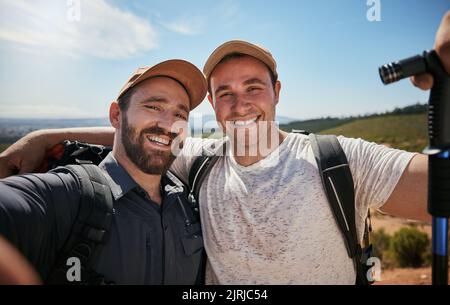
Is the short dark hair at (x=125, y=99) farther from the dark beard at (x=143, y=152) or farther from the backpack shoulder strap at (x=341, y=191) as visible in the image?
the backpack shoulder strap at (x=341, y=191)

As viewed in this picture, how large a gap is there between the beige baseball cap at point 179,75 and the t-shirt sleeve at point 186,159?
50 centimetres

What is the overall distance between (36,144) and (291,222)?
2328mm

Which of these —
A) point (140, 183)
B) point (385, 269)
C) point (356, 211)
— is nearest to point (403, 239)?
point (385, 269)

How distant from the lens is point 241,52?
2.79m

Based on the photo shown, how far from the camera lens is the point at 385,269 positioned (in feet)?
38.2

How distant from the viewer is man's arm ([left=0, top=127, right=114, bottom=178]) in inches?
94.3

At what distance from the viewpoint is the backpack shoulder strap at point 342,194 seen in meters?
2.12

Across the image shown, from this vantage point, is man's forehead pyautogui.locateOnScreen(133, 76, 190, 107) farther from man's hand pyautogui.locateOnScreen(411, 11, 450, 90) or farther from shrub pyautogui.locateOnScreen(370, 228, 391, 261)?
shrub pyautogui.locateOnScreen(370, 228, 391, 261)

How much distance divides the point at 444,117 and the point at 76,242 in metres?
2.05

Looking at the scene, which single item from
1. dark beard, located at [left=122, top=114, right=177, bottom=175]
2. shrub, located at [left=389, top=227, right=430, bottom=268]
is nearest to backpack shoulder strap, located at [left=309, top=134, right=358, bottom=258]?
dark beard, located at [left=122, top=114, right=177, bottom=175]

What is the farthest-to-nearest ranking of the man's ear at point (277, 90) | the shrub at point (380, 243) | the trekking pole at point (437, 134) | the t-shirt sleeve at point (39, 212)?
the shrub at point (380, 243) < the man's ear at point (277, 90) < the t-shirt sleeve at point (39, 212) < the trekking pole at point (437, 134)

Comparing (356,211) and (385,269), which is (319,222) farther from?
(385,269)

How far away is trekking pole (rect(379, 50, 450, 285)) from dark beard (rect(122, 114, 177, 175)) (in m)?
1.75

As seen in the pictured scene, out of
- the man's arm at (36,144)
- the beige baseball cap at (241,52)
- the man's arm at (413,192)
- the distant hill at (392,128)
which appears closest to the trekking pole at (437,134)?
the man's arm at (413,192)
